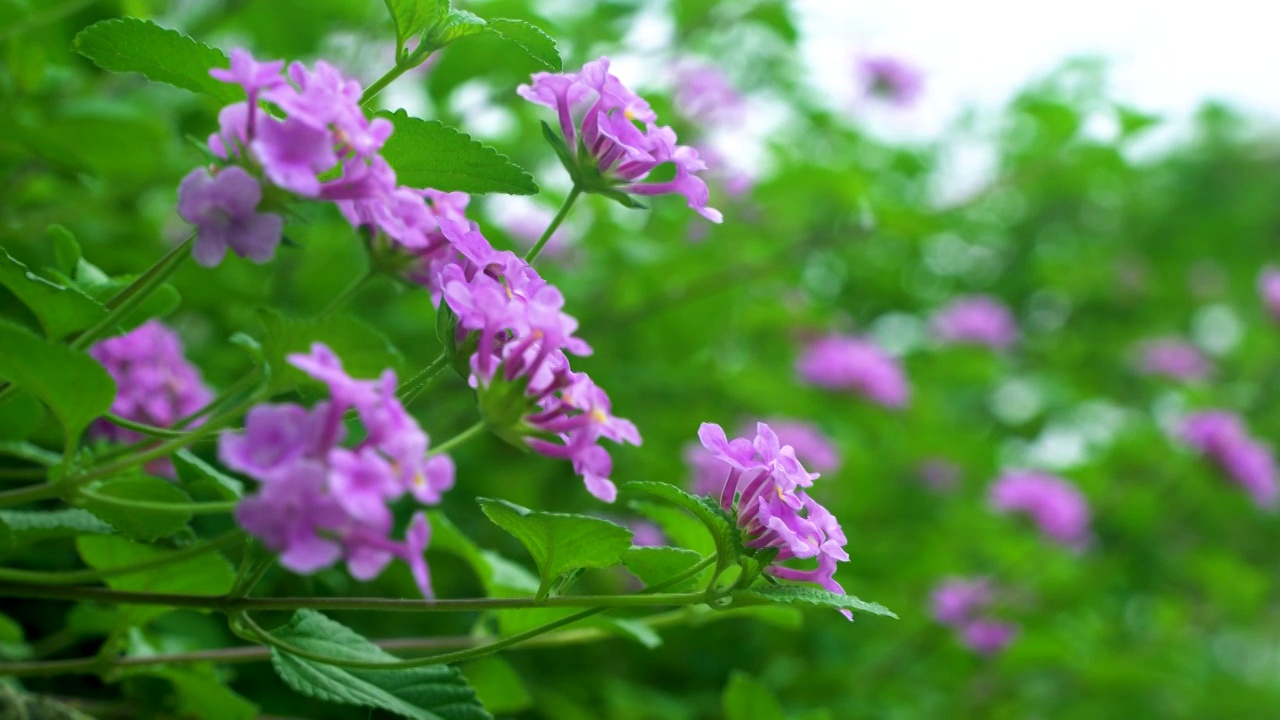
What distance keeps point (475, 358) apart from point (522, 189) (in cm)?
14

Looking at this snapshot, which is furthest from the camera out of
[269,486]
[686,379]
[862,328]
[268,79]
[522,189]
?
[862,328]

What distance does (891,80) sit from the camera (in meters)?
2.54

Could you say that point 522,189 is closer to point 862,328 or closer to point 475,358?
point 475,358

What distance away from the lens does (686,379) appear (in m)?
2.11

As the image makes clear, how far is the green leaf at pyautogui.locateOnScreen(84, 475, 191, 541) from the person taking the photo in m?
0.71

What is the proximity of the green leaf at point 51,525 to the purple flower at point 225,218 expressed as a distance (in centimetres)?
29

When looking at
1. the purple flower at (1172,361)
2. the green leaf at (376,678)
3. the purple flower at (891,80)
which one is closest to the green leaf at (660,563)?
the green leaf at (376,678)

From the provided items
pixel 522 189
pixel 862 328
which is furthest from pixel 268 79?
pixel 862 328

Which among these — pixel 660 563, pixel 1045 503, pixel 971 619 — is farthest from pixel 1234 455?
pixel 660 563

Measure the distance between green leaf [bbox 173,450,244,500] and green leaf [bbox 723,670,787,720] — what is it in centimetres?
52

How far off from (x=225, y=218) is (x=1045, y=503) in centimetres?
209

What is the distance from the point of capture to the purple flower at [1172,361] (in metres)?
3.11

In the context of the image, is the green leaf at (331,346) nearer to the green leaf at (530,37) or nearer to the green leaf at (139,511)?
the green leaf at (139,511)

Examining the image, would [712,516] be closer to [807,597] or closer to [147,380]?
[807,597]
